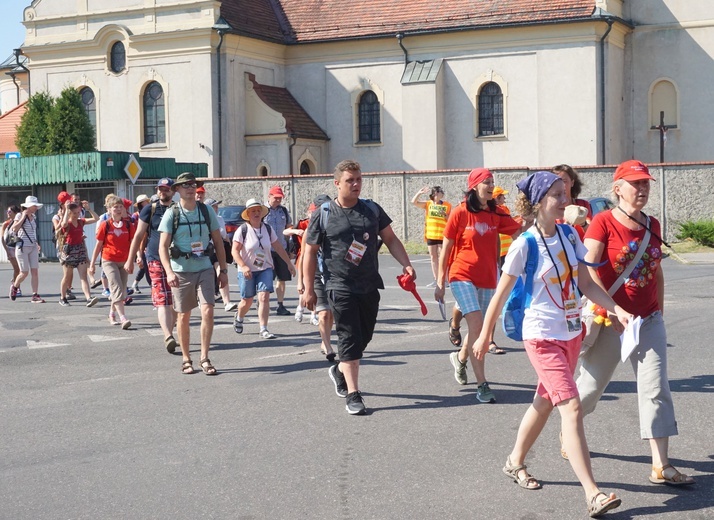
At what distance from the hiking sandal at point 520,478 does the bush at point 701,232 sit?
2222 centimetres

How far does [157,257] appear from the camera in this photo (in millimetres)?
12102

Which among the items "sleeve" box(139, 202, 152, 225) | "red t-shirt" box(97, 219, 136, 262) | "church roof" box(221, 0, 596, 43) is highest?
"church roof" box(221, 0, 596, 43)

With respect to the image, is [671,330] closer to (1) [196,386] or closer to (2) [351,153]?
(1) [196,386]

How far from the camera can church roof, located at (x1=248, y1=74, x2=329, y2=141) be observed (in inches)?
1631

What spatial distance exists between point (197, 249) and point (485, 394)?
3.37 meters

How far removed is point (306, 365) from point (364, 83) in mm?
33040

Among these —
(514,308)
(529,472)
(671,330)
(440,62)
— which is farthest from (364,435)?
(440,62)

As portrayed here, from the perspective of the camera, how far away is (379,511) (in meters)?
5.71

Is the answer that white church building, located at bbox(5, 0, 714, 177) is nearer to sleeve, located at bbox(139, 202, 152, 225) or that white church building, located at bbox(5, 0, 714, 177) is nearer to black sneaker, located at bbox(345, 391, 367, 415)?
sleeve, located at bbox(139, 202, 152, 225)

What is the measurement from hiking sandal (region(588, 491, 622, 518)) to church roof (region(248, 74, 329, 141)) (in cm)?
3608

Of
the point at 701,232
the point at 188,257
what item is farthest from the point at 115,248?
the point at 701,232

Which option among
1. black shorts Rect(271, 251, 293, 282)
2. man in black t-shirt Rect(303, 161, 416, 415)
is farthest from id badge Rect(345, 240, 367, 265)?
black shorts Rect(271, 251, 293, 282)

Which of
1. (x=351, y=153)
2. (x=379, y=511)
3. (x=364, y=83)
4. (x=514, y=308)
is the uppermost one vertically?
(x=364, y=83)

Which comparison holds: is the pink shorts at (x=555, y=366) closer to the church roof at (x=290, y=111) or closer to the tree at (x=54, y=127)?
the church roof at (x=290, y=111)
